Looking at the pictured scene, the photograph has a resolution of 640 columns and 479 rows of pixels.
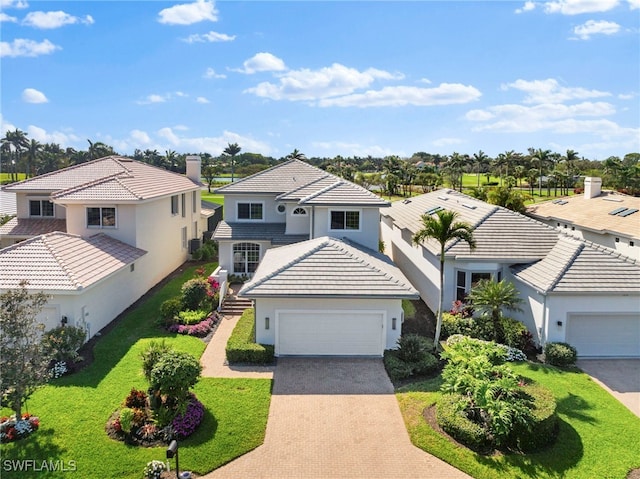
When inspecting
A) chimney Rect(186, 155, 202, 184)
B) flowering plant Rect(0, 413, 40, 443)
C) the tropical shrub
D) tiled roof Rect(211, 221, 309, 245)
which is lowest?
flowering plant Rect(0, 413, 40, 443)

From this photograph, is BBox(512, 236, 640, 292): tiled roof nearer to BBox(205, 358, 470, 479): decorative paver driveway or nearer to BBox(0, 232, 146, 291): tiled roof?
BBox(205, 358, 470, 479): decorative paver driveway

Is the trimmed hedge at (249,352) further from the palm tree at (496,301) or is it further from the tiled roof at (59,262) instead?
the palm tree at (496,301)

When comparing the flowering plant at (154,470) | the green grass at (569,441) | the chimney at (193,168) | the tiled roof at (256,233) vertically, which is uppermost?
the chimney at (193,168)

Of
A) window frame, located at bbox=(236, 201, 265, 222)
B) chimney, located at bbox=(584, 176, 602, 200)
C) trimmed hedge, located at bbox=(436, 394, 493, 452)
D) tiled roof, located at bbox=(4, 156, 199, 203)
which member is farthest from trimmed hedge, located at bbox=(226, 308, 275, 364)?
chimney, located at bbox=(584, 176, 602, 200)

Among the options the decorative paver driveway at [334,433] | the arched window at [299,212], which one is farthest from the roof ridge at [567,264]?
the arched window at [299,212]

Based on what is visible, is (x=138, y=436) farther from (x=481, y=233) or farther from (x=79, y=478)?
(x=481, y=233)

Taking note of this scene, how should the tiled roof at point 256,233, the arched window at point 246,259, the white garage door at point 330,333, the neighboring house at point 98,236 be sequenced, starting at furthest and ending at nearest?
1. the arched window at point 246,259
2. the tiled roof at point 256,233
3. the neighboring house at point 98,236
4. the white garage door at point 330,333
